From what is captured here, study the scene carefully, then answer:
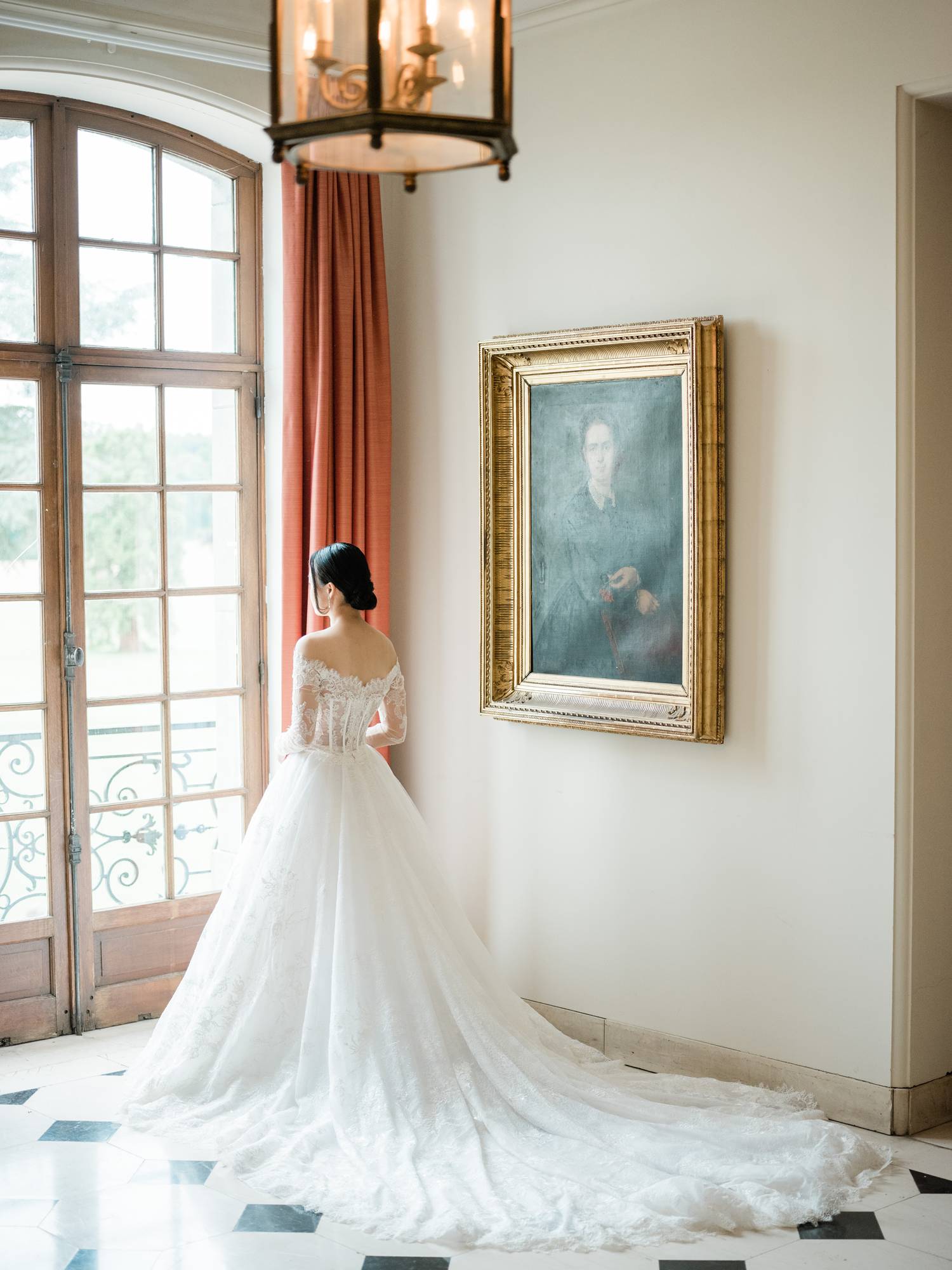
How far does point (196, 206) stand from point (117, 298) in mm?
488

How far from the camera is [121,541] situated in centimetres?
492

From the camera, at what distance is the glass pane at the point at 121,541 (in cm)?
485

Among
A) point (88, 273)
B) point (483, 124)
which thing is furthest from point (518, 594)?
point (483, 124)

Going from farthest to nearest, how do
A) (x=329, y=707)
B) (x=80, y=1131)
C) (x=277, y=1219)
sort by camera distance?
1. (x=329, y=707)
2. (x=80, y=1131)
3. (x=277, y=1219)

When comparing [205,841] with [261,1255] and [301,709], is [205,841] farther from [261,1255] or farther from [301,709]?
[261,1255]

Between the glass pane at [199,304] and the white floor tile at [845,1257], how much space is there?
3.56 m

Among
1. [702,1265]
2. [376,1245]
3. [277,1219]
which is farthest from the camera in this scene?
[277,1219]

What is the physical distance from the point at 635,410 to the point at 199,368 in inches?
67.4

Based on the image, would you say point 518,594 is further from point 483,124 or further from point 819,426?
point 483,124

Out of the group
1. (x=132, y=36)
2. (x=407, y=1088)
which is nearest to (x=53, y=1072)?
(x=407, y=1088)

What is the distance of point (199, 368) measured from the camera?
5062 millimetres

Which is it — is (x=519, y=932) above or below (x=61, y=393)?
below

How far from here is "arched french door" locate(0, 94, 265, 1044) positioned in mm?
4715

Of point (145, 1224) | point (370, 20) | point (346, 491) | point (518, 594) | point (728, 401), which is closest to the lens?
point (370, 20)
